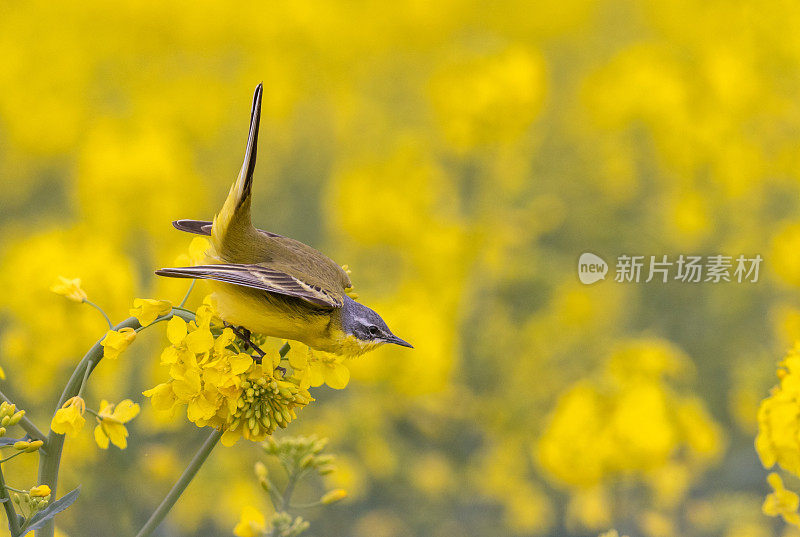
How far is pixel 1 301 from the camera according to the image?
2668 mm

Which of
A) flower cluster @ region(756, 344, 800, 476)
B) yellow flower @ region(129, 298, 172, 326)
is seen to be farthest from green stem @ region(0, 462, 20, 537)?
flower cluster @ region(756, 344, 800, 476)

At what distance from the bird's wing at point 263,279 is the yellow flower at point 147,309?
42 millimetres

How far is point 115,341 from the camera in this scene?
1.12 meters

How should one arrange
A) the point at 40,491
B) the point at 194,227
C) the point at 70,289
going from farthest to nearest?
1. the point at 194,227
2. the point at 70,289
3. the point at 40,491

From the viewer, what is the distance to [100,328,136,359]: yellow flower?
1.12 metres

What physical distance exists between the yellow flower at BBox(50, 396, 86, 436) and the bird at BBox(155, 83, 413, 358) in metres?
0.21

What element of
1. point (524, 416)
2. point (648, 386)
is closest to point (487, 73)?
point (524, 416)

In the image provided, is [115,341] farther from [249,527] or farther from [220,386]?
[249,527]

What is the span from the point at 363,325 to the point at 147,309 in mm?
313

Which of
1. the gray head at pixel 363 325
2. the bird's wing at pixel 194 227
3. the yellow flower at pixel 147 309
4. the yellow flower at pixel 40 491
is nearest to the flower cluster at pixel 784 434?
the gray head at pixel 363 325

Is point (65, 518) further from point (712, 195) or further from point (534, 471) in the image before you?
point (712, 195)

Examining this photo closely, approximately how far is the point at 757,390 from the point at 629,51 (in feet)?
6.38

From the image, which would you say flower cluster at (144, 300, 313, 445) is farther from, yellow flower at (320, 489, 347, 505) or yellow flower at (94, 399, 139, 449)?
yellow flower at (320, 489, 347, 505)

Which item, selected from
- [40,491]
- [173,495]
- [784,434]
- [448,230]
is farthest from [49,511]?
[448,230]
